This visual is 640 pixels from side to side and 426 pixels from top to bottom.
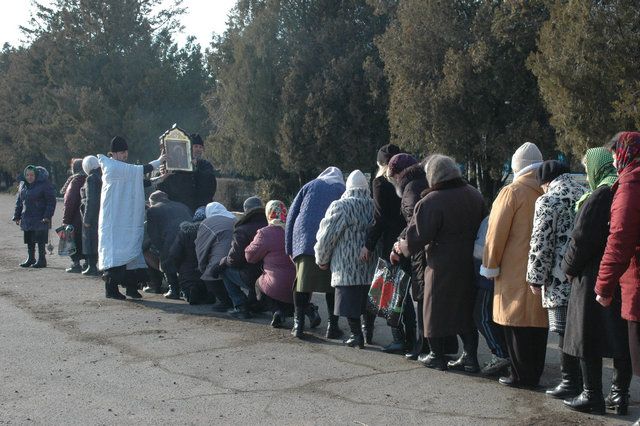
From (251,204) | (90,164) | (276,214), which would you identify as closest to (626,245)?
(276,214)

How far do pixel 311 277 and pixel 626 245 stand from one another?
158 inches

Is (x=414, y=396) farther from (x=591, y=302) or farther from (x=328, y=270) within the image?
(x=328, y=270)

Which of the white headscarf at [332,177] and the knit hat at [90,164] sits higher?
the knit hat at [90,164]

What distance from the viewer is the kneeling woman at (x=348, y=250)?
28.3 feet

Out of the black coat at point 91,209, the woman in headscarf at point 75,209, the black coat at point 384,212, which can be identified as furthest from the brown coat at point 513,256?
the woman in headscarf at point 75,209

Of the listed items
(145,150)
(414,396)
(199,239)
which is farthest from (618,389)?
(145,150)

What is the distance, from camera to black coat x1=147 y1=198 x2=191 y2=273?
1204cm

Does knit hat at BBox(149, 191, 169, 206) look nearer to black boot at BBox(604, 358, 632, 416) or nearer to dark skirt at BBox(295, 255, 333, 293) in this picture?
dark skirt at BBox(295, 255, 333, 293)

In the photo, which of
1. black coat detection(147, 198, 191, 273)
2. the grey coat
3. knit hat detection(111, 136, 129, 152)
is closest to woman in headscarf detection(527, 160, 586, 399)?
the grey coat

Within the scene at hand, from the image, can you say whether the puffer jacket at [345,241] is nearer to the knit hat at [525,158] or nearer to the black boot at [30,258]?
the knit hat at [525,158]

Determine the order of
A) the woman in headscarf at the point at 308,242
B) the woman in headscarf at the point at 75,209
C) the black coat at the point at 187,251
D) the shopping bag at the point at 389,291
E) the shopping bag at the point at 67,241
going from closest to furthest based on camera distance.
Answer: the shopping bag at the point at 389,291
the woman in headscarf at the point at 308,242
the black coat at the point at 187,251
the shopping bag at the point at 67,241
the woman in headscarf at the point at 75,209

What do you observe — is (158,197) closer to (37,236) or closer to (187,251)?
(187,251)

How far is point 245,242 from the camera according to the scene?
10.4 m

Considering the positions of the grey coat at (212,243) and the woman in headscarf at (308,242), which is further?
the grey coat at (212,243)
